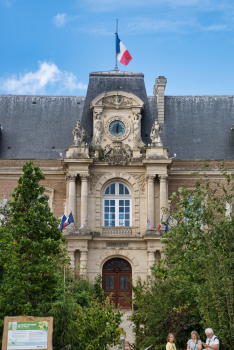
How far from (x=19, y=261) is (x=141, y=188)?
15.2 metres

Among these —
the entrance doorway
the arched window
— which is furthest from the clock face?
the entrance doorway

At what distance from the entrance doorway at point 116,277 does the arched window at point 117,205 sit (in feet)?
7.69

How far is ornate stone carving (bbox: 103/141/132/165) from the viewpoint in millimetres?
33594

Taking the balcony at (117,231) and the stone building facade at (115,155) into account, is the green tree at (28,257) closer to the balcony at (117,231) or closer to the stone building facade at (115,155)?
the stone building facade at (115,155)

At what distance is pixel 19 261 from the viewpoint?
63.8 ft

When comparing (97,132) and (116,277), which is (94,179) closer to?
(97,132)

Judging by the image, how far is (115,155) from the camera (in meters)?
33.8

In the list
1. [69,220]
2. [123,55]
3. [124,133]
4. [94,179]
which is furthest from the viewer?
[123,55]

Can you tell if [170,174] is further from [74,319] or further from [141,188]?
[74,319]

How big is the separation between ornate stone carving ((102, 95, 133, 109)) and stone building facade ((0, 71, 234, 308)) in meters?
0.07

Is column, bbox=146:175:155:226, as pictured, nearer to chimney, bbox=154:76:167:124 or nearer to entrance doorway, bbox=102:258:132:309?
entrance doorway, bbox=102:258:132:309

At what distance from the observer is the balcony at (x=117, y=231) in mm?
32875

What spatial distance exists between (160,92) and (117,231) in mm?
11354

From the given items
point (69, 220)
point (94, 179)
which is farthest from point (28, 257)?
point (94, 179)
